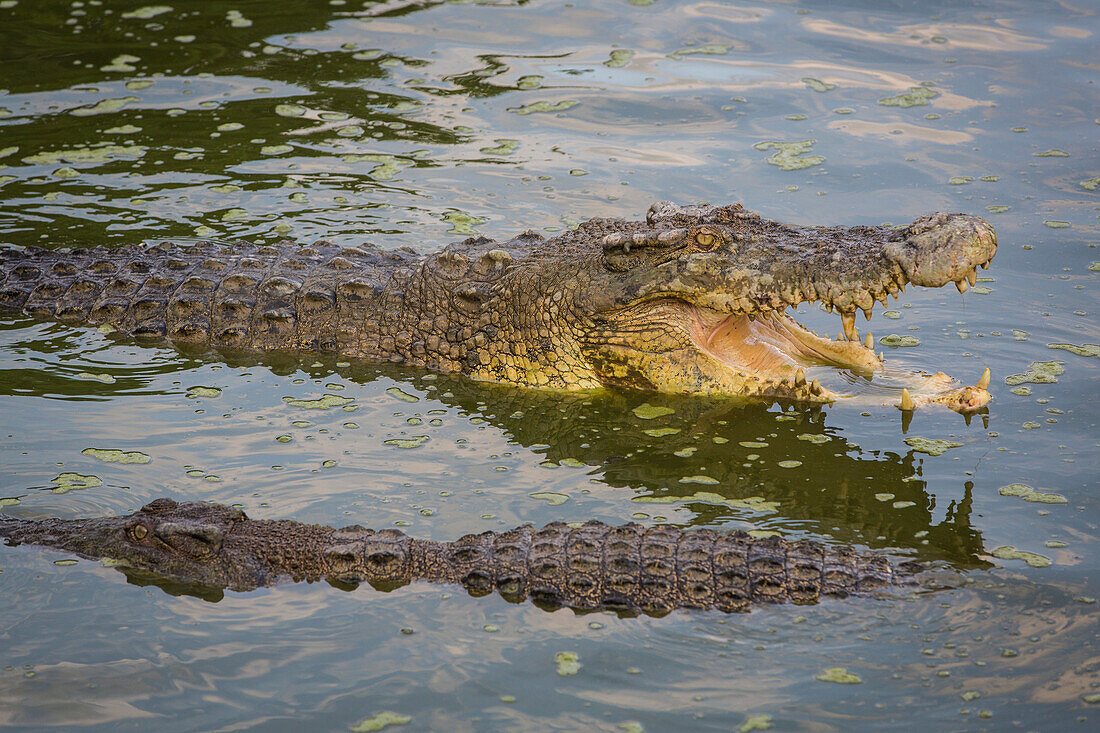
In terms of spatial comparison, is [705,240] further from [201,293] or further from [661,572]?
[201,293]

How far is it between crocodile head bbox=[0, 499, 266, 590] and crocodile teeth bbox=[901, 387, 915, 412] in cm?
369

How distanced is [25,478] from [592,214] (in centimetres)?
520

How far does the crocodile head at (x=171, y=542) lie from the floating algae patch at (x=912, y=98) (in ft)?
29.6

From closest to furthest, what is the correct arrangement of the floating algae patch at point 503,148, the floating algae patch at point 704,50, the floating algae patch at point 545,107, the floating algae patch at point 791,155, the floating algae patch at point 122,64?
the floating algae patch at point 791,155
the floating algae patch at point 503,148
the floating algae patch at point 545,107
the floating algae patch at point 122,64
the floating algae patch at point 704,50

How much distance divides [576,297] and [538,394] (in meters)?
0.70

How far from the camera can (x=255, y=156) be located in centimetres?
1066

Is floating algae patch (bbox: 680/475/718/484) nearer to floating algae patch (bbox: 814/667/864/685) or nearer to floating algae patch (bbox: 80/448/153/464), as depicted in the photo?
floating algae patch (bbox: 814/667/864/685)

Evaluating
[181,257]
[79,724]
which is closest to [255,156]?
[181,257]

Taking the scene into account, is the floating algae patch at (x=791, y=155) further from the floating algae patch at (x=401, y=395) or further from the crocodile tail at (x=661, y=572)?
the crocodile tail at (x=661, y=572)

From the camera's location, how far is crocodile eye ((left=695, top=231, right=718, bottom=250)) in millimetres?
6488

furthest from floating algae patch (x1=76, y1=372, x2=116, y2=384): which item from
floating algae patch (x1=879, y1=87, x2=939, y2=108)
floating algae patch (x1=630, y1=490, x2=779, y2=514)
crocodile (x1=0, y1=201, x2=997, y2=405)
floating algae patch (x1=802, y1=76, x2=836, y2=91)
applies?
floating algae patch (x1=879, y1=87, x2=939, y2=108)

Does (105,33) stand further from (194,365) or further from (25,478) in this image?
(25,478)

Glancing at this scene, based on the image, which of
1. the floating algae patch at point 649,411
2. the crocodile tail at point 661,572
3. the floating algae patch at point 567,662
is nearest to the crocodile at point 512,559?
the crocodile tail at point 661,572

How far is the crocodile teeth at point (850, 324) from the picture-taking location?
630 cm
